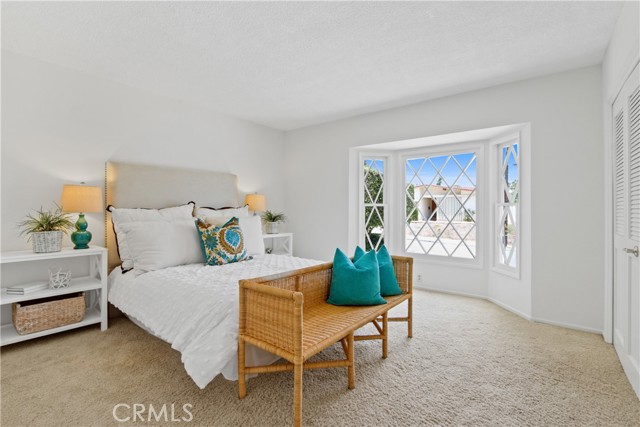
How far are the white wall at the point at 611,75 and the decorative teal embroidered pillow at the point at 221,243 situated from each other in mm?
3105

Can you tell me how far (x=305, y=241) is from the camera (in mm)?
4898

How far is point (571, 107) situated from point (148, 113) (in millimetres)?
4229

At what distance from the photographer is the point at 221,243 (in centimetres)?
289

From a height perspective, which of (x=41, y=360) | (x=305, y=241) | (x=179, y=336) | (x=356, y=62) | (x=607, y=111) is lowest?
(x=41, y=360)

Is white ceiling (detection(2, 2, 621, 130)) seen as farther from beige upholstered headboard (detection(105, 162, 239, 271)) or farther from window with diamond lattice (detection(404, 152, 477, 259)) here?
window with diamond lattice (detection(404, 152, 477, 259))

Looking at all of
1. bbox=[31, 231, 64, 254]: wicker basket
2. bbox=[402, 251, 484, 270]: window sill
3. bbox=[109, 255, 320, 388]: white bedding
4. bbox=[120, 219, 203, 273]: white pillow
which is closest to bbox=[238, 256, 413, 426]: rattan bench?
bbox=[109, 255, 320, 388]: white bedding

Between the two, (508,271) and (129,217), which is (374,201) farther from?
(129,217)

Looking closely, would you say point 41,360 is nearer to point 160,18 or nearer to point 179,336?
point 179,336

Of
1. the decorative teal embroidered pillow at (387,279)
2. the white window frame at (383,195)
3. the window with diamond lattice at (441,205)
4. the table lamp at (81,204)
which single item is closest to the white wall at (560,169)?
the window with diamond lattice at (441,205)

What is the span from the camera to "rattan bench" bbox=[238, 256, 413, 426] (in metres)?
1.53

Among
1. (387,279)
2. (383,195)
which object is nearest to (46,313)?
(387,279)

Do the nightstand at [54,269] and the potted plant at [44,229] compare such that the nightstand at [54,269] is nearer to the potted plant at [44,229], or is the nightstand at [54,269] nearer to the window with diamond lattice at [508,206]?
the potted plant at [44,229]

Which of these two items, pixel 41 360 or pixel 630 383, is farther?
pixel 41 360

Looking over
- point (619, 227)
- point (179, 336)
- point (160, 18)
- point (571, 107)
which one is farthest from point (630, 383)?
point (160, 18)
